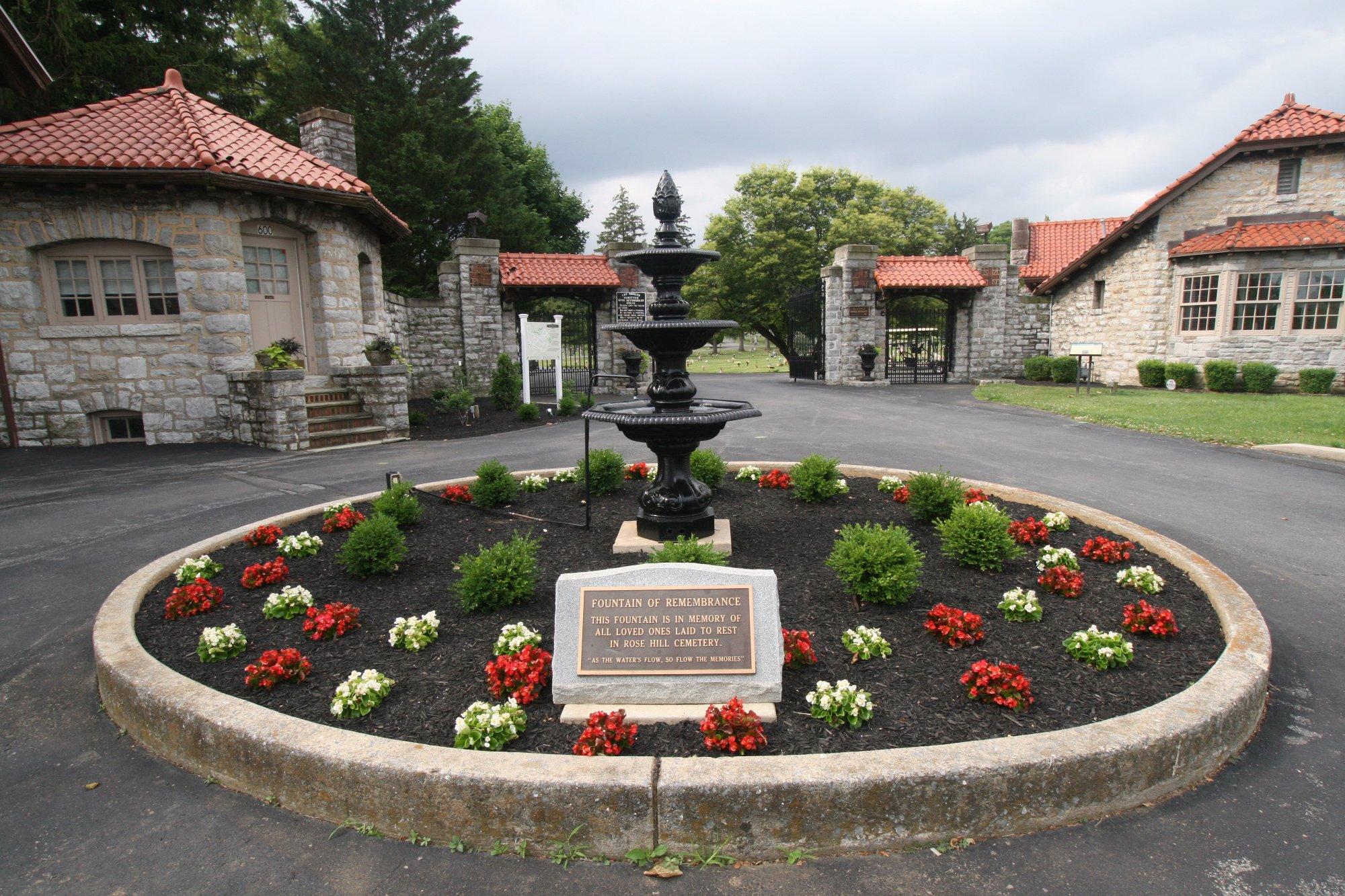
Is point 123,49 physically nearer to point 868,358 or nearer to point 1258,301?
point 868,358

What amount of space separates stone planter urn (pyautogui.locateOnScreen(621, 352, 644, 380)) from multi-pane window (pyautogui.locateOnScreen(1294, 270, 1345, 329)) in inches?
683

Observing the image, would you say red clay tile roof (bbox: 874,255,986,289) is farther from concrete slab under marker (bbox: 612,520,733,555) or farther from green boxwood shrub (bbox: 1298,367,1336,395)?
concrete slab under marker (bbox: 612,520,733,555)

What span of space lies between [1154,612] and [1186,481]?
18.4 feet

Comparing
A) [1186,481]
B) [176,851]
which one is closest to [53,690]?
[176,851]

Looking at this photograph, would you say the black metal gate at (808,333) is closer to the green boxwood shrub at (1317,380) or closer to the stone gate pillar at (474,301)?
the stone gate pillar at (474,301)

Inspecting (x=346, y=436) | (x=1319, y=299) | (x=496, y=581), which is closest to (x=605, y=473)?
(x=496, y=581)

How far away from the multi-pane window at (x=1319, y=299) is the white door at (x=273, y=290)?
23903 millimetres

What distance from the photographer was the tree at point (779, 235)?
36812 mm

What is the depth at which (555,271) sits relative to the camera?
2231 centimetres

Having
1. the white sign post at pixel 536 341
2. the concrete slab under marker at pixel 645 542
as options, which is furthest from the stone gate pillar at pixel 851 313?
the concrete slab under marker at pixel 645 542

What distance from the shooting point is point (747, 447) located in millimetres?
11430

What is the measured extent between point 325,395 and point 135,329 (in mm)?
3038

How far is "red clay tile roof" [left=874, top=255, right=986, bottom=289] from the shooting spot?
78.8 feet

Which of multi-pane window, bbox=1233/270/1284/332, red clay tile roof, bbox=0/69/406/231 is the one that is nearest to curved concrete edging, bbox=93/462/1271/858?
red clay tile roof, bbox=0/69/406/231
